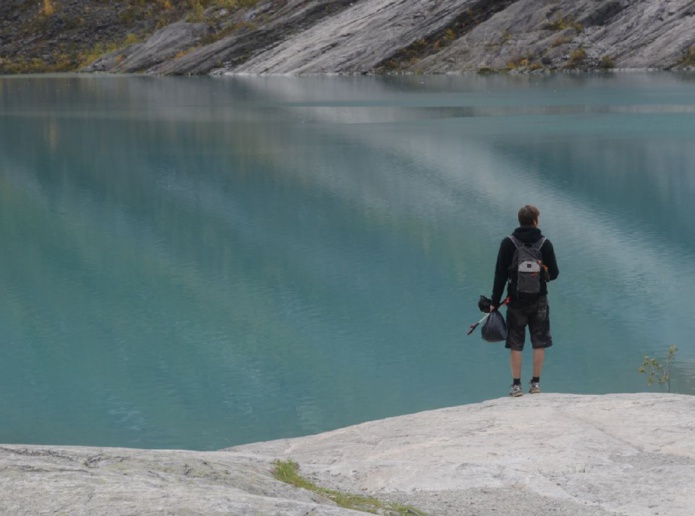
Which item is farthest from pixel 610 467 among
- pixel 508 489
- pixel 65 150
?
pixel 65 150

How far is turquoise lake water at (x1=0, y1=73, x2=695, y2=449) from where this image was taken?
16.3m

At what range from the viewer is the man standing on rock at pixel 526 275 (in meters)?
12.2

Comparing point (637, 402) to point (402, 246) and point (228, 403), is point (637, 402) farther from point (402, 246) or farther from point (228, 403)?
Answer: point (402, 246)

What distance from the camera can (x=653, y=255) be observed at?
82.3 feet

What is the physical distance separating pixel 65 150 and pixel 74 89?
5965 centimetres

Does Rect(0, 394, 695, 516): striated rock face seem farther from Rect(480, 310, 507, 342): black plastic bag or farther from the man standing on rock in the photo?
the man standing on rock

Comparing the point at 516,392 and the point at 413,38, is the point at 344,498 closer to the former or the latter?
the point at 516,392

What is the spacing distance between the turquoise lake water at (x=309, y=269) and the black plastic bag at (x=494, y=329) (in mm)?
3395

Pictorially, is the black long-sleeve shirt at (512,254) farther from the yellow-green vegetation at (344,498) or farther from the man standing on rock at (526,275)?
the yellow-green vegetation at (344,498)

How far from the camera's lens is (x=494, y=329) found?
12.3 m

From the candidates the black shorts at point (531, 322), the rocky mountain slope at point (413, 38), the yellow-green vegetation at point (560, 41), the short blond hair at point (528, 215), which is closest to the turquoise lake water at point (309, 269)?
the black shorts at point (531, 322)

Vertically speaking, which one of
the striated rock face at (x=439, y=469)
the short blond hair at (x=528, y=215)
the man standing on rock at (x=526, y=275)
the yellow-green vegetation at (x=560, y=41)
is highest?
the yellow-green vegetation at (x=560, y=41)

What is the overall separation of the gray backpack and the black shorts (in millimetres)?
286

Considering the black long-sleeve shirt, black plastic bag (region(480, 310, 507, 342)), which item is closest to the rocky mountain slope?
the black long-sleeve shirt
